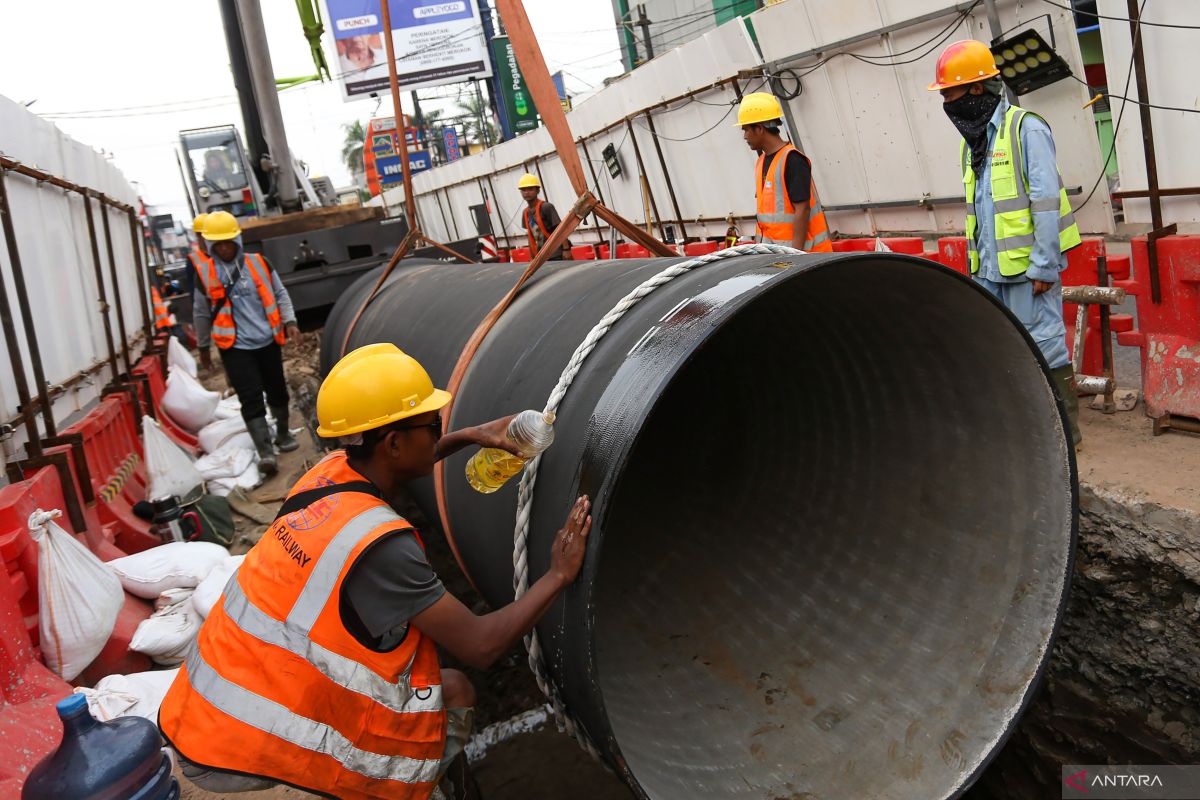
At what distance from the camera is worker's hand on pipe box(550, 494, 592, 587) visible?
1627 mm

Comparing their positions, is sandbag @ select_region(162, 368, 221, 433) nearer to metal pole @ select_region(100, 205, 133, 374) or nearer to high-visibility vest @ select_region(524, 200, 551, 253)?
metal pole @ select_region(100, 205, 133, 374)

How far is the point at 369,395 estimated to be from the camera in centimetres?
195

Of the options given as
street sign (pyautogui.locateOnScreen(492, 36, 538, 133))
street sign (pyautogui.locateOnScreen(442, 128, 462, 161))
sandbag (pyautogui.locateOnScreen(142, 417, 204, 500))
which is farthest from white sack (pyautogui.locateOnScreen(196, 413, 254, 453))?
street sign (pyautogui.locateOnScreen(442, 128, 462, 161))

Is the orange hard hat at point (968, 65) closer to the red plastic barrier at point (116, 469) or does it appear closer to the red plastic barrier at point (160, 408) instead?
the red plastic barrier at point (116, 469)

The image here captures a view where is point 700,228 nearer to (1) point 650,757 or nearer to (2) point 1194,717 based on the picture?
(2) point 1194,717

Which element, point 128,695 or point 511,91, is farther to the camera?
point 511,91

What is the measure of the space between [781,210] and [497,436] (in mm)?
2971

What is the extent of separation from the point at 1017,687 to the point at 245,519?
187 inches

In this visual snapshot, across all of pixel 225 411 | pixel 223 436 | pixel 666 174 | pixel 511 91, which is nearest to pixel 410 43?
pixel 511 91

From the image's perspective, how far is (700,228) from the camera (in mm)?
10148

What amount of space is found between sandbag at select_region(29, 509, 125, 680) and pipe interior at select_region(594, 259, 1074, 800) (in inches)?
80.0

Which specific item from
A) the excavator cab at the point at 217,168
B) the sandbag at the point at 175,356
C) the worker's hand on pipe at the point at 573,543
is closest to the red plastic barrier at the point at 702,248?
the sandbag at the point at 175,356

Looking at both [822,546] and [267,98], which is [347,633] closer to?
[822,546]

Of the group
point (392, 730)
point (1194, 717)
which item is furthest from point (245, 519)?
A: point (1194, 717)
